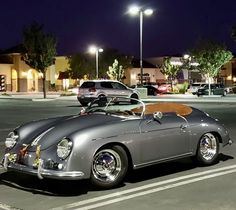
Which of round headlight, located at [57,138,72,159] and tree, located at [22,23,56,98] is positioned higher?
tree, located at [22,23,56,98]

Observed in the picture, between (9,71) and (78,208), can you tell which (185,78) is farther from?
(78,208)

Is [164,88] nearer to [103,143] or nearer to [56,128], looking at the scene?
[56,128]

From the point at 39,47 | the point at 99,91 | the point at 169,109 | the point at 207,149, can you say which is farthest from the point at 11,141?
the point at 39,47

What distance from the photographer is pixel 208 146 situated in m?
9.18

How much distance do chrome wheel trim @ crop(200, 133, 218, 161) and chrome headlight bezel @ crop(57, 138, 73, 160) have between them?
2719 mm

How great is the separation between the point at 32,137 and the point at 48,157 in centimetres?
66

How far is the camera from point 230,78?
97000mm

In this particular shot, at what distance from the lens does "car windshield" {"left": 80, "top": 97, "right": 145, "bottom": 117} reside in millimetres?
8320

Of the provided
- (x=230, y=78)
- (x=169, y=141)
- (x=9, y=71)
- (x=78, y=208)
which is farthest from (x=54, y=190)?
(x=230, y=78)

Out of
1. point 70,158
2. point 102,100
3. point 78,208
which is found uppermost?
point 102,100

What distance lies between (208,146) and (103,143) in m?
2.53

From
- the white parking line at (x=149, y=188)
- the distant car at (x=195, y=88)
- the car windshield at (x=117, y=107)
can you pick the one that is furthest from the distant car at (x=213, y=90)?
the white parking line at (x=149, y=188)

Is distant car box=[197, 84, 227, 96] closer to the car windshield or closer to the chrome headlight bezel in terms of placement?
the car windshield

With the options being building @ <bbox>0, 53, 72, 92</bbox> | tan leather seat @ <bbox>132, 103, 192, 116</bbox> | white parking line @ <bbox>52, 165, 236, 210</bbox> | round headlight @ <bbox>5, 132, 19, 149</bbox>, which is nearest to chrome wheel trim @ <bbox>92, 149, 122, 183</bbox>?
white parking line @ <bbox>52, 165, 236, 210</bbox>
